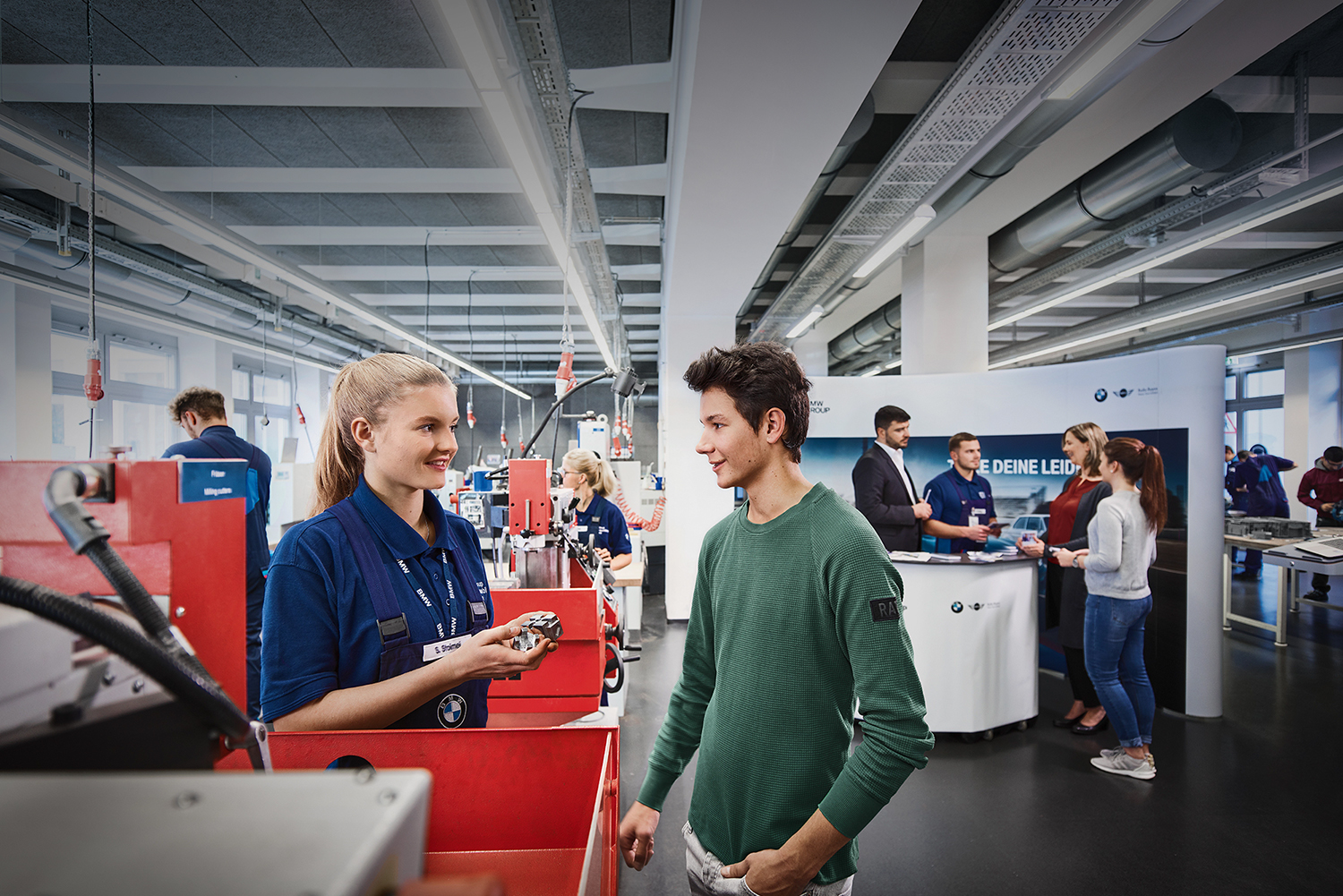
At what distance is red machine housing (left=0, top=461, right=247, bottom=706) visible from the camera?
0.45 m

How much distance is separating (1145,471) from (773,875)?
326cm

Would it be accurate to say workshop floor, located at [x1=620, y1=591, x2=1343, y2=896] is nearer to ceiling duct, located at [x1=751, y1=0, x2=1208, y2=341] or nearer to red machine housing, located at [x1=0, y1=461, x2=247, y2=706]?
red machine housing, located at [x1=0, y1=461, x2=247, y2=706]

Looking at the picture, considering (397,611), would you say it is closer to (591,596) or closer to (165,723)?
(165,723)

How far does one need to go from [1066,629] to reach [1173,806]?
1085 millimetres

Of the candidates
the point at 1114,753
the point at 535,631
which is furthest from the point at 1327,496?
the point at 535,631

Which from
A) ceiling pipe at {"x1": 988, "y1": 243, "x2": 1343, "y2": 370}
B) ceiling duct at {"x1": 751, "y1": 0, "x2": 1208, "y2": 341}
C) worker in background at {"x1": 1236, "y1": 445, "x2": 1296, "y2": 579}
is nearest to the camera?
ceiling duct at {"x1": 751, "y1": 0, "x2": 1208, "y2": 341}

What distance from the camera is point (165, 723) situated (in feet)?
1.22

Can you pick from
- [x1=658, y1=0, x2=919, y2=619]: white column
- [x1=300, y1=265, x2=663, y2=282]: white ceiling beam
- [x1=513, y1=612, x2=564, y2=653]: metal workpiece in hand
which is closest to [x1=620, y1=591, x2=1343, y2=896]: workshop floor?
[x1=513, y1=612, x2=564, y2=653]: metal workpiece in hand

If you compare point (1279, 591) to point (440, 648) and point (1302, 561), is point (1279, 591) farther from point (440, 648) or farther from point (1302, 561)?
point (440, 648)

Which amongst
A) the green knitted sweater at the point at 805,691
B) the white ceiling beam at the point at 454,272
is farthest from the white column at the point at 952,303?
the green knitted sweater at the point at 805,691

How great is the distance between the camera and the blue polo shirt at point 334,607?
3.13 feet

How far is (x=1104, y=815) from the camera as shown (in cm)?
262

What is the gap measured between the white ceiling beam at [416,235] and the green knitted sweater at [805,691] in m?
4.43

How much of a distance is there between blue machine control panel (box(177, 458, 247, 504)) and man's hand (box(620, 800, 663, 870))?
3.14ft
